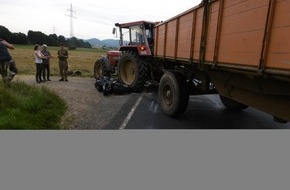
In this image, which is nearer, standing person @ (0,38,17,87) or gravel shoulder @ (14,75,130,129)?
gravel shoulder @ (14,75,130,129)

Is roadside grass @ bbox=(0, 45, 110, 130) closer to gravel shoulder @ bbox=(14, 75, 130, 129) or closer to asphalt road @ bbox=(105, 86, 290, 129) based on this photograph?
gravel shoulder @ bbox=(14, 75, 130, 129)

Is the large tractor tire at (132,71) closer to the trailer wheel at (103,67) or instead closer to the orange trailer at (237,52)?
the trailer wheel at (103,67)

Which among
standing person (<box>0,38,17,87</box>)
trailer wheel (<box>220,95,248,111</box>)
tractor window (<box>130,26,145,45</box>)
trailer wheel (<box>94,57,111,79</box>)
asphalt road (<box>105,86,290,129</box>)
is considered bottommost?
asphalt road (<box>105,86,290,129</box>)

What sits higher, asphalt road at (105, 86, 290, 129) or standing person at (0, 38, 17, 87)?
standing person at (0, 38, 17, 87)

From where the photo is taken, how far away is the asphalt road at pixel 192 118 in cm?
593

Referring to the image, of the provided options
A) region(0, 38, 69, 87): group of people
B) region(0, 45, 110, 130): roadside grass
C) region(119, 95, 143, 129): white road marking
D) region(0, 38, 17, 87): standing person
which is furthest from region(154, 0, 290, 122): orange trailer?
region(0, 38, 69, 87): group of people

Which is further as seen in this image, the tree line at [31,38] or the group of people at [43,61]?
the tree line at [31,38]

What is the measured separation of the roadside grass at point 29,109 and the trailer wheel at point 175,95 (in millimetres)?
2520

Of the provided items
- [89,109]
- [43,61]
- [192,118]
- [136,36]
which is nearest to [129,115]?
[89,109]

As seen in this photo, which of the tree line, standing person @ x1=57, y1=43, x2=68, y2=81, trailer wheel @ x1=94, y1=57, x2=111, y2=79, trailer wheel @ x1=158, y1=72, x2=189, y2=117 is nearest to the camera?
trailer wheel @ x1=158, y1=72, x2=189, y2=117

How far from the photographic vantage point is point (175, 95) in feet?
21.0

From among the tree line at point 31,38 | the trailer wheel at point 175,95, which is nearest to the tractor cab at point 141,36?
the trailer wheel at point 175,95

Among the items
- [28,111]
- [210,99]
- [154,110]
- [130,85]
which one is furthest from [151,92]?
[28,111]

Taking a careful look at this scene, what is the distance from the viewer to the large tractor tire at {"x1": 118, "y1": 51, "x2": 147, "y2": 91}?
30.8 ft
